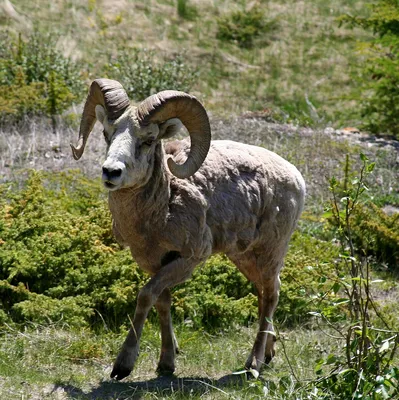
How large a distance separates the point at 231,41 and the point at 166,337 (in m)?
19.2

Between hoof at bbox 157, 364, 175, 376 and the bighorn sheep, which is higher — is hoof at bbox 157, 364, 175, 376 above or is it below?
below

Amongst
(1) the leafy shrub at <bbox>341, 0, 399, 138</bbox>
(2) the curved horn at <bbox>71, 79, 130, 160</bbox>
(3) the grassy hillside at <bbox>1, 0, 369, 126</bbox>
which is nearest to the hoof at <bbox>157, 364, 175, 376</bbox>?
(2) the curved horn at <bbox>71, 79, 130, 160</bbox>

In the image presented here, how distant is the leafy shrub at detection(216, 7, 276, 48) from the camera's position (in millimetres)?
25688

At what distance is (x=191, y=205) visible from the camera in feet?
23.6

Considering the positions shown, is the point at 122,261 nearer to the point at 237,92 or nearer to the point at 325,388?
the point at 325,388

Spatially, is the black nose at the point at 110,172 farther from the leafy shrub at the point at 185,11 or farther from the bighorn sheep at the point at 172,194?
the leafy shrub at the point at 185,11

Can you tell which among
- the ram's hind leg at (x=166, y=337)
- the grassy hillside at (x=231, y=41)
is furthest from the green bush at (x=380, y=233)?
the grassy hillside at (x=231, y=41)

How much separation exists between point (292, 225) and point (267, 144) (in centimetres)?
652

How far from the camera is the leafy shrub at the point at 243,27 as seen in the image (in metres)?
25.7

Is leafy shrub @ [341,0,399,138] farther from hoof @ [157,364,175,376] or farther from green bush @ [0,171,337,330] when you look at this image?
hoof @ [157,364,175,376]

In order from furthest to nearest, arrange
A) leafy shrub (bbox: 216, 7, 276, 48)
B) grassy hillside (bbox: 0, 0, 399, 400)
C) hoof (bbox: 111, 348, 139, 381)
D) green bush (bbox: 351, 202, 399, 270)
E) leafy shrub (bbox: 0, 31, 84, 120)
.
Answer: leafy shrub (bbox: 216, 7, 276, 48) < leafy shrub (bbox: 0, 31, 84, 120) < green bush (bbox: 351, 202, 399, 270) < hoof (bbox: 111, 348, 139, 381) < grassy hillside (bbox: 0, 0, 399, 400)

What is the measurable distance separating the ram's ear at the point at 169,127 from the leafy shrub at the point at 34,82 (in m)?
7.32

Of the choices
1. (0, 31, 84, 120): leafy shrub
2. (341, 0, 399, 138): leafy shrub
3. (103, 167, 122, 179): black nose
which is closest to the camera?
(103, 167, 122, 179): black nose

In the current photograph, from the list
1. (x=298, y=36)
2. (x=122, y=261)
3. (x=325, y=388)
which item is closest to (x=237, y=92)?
(x=298, y=36)
